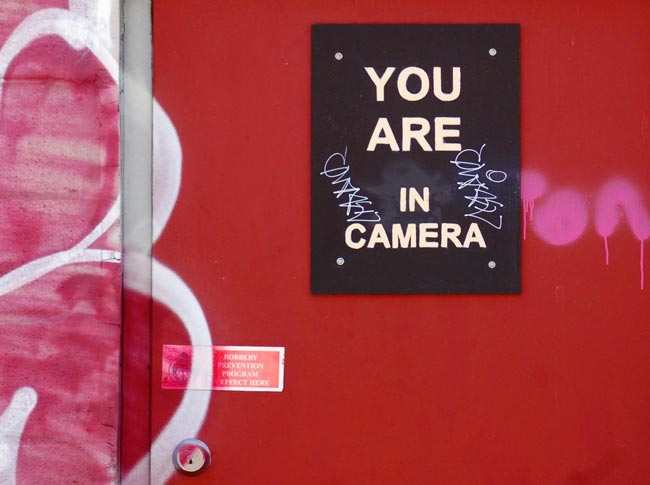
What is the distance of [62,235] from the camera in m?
2.52

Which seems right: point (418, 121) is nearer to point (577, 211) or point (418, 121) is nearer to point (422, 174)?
point (422, 174)

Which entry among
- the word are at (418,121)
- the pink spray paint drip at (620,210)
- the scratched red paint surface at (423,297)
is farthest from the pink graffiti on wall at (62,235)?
the pink spray paint drip at (620,210)

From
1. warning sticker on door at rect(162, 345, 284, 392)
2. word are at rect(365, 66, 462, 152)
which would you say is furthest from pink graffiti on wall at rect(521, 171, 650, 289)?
warning sticker on door at rect(162, 345, 284, 392)

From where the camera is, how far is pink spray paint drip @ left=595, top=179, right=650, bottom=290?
255cm

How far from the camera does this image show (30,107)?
2518mm

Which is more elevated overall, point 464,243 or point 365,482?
point 464,243

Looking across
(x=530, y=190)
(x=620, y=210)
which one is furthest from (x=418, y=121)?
(x=620, y=210)

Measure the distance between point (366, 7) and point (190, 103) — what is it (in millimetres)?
560

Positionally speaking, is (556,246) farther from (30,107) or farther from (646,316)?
(30,107)

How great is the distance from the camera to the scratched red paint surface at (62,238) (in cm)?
251

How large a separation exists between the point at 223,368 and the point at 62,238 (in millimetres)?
567

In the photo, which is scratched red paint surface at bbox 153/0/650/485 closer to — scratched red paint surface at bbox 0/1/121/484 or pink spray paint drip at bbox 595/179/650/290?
pink spray paint drip at bbox 595/179/650/290

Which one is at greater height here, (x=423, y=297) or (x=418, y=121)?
(x=418, y=121)

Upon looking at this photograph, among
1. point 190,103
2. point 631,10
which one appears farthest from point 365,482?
point 631,10
